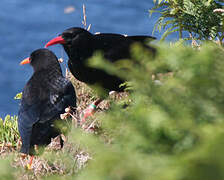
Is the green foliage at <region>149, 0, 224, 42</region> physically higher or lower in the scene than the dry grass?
higher

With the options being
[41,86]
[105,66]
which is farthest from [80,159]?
[105,66]

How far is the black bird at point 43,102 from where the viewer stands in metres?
5.61

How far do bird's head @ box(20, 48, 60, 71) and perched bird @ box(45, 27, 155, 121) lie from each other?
271 mm

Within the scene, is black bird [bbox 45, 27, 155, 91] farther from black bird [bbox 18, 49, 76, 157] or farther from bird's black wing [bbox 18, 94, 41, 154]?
bird's black wing [bbox 18, 94, 41, 154]

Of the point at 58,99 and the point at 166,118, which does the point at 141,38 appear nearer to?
the point at 58,99

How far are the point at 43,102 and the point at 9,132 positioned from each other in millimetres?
1694

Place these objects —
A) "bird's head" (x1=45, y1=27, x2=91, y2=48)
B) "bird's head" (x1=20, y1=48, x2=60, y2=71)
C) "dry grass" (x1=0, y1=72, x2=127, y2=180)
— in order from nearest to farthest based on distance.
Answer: "dry grass" (x1=0, y1=72, x2=127, y2=180)
"bird's head" (x1=45, y1=27, x2=91, y2=48)
"bird's head" (x1=20, y1=48, x2=60, y2=71)

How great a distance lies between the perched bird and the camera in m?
6.27

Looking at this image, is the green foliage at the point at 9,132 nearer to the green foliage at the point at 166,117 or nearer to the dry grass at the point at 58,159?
the dry grass at the point at 58,159

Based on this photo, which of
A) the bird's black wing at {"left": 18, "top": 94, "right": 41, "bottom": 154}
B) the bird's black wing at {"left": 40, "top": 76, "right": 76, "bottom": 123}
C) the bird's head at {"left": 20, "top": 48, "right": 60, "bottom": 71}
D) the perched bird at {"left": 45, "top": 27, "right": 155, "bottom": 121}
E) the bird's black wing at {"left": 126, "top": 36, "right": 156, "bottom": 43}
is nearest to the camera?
the bird's black wing at {"left": 18, "top": 94, "right": 41, "bottom": 154}

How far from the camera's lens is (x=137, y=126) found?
7.31 ft

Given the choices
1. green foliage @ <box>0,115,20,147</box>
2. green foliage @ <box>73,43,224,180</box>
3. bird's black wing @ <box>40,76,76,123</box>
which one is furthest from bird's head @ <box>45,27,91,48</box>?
green foliage @ <box>73,43,224,180</box>

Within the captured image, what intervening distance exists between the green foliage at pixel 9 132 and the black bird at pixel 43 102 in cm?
116

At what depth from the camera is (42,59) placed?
6812 mm
